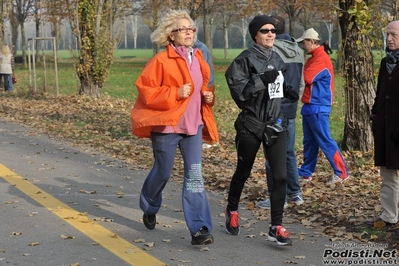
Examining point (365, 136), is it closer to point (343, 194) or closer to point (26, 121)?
point (343, 194)

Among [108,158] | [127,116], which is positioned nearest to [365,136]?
[108,158]

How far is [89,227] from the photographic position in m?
7.12

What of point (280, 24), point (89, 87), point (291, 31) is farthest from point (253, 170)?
point (291, 31)

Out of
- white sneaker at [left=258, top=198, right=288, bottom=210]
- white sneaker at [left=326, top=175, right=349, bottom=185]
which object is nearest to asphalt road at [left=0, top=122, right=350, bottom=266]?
white sneaker at [left=258, top=198, right=288, bottom=210]

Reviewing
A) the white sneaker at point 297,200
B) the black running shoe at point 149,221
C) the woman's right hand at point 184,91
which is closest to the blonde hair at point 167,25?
the woman's right hand at point 184,91

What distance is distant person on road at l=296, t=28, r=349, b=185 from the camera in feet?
30.6

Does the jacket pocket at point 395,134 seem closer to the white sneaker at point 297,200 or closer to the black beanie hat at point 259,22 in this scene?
the black beanie hat at point 259,22

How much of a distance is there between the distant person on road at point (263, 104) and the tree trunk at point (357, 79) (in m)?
4.52

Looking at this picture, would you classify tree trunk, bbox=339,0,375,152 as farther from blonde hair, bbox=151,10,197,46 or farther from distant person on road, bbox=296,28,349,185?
blonde hair, bbox=151,10,197,46

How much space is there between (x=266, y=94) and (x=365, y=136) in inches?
200

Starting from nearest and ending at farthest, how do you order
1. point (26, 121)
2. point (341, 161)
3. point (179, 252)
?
point (179, 252), point (341, 161), point (26, 121)

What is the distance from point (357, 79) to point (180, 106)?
17.0ft

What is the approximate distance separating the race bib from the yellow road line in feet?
5.62

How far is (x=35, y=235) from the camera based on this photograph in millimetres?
6777
